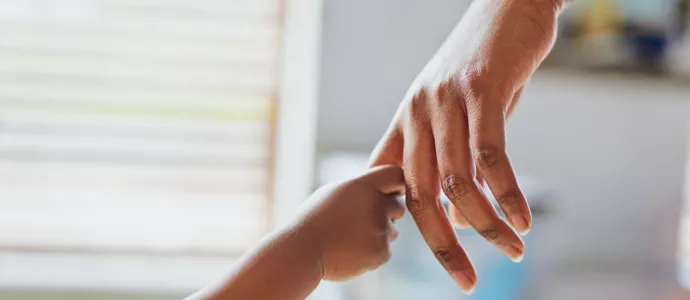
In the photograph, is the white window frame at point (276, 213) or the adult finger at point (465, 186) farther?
the white window frame at point (276, 213)

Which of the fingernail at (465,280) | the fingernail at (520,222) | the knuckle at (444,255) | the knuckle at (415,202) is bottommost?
the fingernail at (465,280)

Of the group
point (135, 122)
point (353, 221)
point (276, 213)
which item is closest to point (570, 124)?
point (276, 213)

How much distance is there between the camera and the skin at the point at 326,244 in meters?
0.58

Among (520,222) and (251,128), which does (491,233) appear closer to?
(520,222)

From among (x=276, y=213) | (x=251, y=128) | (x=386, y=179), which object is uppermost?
(x=251, y=128)

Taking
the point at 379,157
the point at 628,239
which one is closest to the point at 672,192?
the point at 628,239

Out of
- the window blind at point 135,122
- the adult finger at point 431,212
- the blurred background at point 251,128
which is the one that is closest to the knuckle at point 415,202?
the adult finger at point 431,212

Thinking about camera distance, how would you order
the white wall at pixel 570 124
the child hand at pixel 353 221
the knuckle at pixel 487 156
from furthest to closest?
the white wall at pixel 570 124 < the child hand at pixel 353 221 < the knuckle at pixel 487 156

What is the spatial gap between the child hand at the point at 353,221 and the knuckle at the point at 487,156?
141 millimetres

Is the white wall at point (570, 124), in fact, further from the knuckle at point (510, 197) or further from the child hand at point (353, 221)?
the knuckle at point (510, 197)

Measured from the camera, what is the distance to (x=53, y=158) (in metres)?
1.53

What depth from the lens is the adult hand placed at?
49 centimetres

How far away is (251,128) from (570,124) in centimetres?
68

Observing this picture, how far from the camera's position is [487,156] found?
1.59 ft
